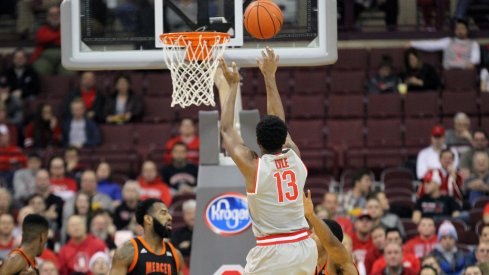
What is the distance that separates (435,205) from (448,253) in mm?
1322

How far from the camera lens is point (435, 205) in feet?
41.3

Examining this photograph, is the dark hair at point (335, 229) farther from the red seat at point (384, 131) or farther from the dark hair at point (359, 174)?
the red seat at point (384, 131)

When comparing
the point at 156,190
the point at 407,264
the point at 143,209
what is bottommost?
the point at 407,264

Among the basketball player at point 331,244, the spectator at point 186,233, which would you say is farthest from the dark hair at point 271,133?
the spectator at point 186,233

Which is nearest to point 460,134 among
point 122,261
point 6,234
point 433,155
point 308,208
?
point 433,155

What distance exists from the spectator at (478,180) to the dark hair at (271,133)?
6.22m

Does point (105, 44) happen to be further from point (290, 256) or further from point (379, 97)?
point (379, 97)

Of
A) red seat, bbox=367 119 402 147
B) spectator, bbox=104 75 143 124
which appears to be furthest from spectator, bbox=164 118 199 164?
red seat, bbox=367 119 402 147

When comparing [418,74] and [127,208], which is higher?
[418,74]

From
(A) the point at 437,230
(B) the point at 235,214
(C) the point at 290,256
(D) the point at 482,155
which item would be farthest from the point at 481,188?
(C) the point at 290,256

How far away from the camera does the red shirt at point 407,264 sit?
10977 millimetres

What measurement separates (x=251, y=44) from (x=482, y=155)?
5.36 m

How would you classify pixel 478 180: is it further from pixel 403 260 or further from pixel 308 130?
pixel 308 130

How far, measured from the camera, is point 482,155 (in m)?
13.1
